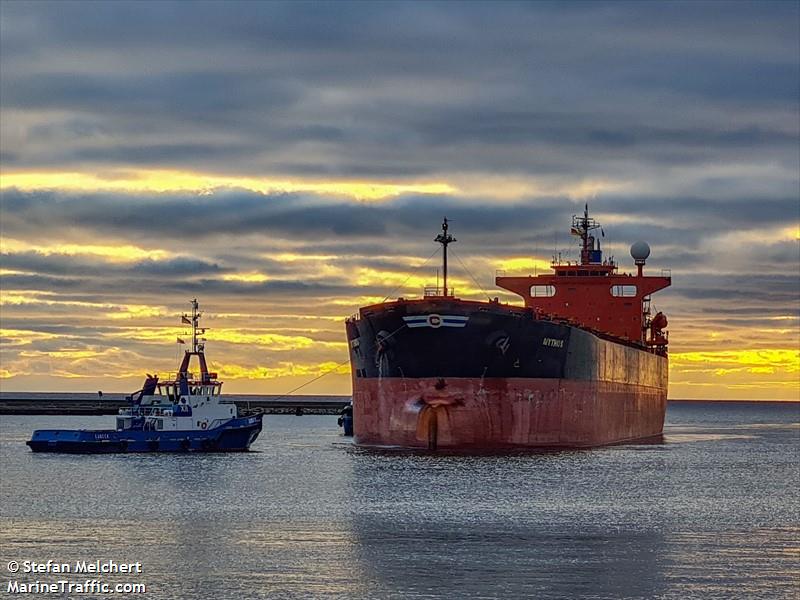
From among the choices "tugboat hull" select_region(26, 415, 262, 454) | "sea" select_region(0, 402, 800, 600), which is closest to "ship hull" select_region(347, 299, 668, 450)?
"sea" select_region(0, 402, 800, 600)

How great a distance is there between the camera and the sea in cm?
2627

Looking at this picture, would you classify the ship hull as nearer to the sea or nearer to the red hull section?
the red hull section

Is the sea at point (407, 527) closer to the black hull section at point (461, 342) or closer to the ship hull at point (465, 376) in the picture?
the ship hull at point (465, 376)

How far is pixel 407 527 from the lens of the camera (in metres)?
34.3

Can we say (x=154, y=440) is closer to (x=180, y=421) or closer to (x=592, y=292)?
(x=180, y=421)

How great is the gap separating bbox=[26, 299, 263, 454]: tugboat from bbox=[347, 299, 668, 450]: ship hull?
6342 mm

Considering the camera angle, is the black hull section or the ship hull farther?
the ship hull

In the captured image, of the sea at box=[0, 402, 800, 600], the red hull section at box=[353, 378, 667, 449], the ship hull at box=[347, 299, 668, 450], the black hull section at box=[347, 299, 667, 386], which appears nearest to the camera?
the sea at box=[0, 402, 800, 600]

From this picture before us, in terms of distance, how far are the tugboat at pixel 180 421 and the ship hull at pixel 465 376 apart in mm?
6342

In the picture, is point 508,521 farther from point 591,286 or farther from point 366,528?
point 591,286

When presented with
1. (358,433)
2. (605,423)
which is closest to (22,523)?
(358,433)

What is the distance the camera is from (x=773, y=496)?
45031 mm

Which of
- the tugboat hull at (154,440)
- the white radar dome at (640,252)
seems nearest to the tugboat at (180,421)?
the tugboat hull at (154,440)

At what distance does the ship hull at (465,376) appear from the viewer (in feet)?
176
